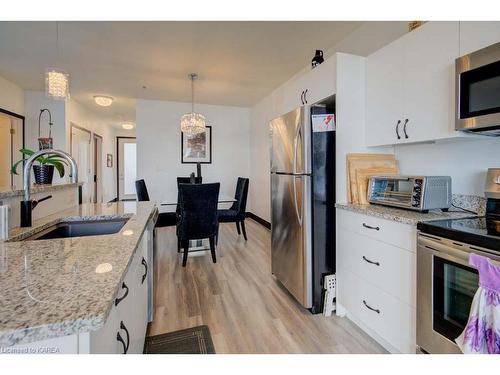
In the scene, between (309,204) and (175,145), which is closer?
(309,204)

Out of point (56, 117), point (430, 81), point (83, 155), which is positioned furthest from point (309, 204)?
point (83, 155)

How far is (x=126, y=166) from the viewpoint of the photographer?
9320 millimetres

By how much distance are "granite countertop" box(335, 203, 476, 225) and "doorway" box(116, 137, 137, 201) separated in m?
8.81

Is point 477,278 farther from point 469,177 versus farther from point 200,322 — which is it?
point 200,322

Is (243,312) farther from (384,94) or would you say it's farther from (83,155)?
(83,155)

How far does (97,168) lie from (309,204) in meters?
6.78

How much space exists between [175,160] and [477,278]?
524 centimetres

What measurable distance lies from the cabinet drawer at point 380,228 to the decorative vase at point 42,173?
216 cm

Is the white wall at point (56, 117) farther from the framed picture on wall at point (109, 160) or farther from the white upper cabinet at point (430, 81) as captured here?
the white upper cabinet at point (430, 81)

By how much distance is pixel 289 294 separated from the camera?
237cm

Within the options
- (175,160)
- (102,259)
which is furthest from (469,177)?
(175,160)

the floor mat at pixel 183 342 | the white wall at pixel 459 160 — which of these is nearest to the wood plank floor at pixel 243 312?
the floor mat at pixel 183 342

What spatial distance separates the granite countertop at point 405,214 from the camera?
1471 millimetres

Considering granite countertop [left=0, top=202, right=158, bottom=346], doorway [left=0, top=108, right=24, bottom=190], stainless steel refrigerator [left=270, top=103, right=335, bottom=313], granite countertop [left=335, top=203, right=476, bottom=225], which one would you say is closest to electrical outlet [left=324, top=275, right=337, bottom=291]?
stainless steel refrigerator [left=270, top=103, right=335, bottom=313]
